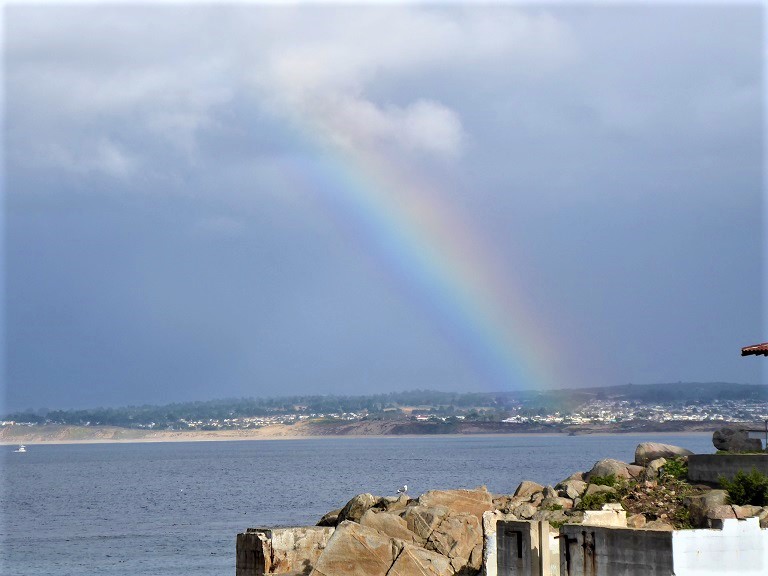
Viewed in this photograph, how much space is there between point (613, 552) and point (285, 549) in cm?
1531

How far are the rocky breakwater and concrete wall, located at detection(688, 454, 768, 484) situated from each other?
0.47 m

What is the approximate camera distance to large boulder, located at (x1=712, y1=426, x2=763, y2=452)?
122 feet

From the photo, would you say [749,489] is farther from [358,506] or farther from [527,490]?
[358,506]

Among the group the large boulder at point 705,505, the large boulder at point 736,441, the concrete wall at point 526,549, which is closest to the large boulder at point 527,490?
the large boulder at point 736,441

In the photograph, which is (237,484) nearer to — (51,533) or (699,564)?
(51,533)

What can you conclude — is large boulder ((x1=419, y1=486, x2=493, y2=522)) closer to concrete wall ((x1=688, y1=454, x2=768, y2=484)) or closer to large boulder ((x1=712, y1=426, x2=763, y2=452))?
concrete wall ((x1=688, y1=454, x2=768, y2=484))

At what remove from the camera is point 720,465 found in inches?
1372

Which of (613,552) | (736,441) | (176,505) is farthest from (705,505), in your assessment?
(176,505)

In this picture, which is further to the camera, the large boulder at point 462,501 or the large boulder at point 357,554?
the large boulder at point 462,501

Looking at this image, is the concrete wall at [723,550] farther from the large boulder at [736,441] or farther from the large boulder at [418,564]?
the large boulder at [736,441]

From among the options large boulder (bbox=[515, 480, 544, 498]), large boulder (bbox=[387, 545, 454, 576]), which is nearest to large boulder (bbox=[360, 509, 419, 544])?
large boulder (bbox=[387, 545, 454, 576])

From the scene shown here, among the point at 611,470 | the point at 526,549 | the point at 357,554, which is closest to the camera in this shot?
the point at 526,549

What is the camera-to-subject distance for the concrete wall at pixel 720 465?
33562 mm

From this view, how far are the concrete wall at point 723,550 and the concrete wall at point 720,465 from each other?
11.6m
